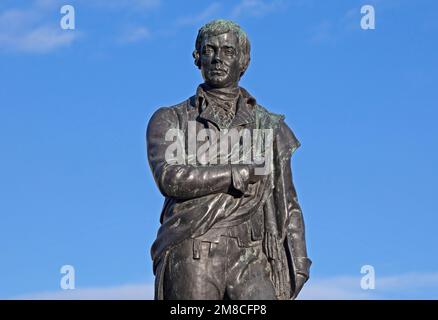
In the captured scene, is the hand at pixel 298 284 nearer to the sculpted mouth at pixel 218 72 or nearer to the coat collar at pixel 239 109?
the coat collar at pixel 239 109

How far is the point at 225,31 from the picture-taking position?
58.0ft

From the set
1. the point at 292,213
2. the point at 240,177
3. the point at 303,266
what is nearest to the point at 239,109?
the point at 240,177

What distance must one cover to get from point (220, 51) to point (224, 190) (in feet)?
5.39

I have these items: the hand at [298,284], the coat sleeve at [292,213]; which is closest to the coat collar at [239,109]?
the coat sleeve at [292,213]

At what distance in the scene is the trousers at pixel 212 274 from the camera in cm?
1698

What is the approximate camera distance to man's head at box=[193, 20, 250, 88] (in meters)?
17.7

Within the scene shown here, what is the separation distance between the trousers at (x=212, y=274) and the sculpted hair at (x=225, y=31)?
211 centimetres

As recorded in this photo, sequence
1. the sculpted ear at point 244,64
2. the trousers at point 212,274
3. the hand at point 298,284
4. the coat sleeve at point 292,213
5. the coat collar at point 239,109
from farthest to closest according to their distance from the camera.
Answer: the sculpted ear at point 244,64, the coat collar at point 239,109, the coat sleeve at point 292,213, the hand at point 298,284, the trousers at point 212,274

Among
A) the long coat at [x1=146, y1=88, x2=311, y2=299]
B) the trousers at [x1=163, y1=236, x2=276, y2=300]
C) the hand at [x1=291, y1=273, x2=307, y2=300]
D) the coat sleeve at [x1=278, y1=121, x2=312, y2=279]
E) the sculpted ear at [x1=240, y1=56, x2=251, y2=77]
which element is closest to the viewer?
the trousers at [x1=163, y1=236, x2=276, y2=300]

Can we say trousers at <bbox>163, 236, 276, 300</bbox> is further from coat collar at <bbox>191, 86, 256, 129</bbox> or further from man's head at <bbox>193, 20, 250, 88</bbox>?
man's head at <bbox>193, 20, 250, 88</bbox>

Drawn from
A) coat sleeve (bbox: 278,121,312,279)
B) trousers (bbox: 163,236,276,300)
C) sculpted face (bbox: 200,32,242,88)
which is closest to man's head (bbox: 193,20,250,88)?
sculpted face (bbox: 200,32,242,88)

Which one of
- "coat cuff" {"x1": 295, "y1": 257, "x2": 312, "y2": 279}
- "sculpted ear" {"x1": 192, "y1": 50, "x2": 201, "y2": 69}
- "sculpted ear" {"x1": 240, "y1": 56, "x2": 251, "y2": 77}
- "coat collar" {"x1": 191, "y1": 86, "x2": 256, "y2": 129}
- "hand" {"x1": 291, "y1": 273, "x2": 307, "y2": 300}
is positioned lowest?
"hand" {"x1": 291, "y1": 273, "x2": 307, "y2": 300}

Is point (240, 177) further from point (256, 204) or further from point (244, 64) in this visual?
point (244, 64)
